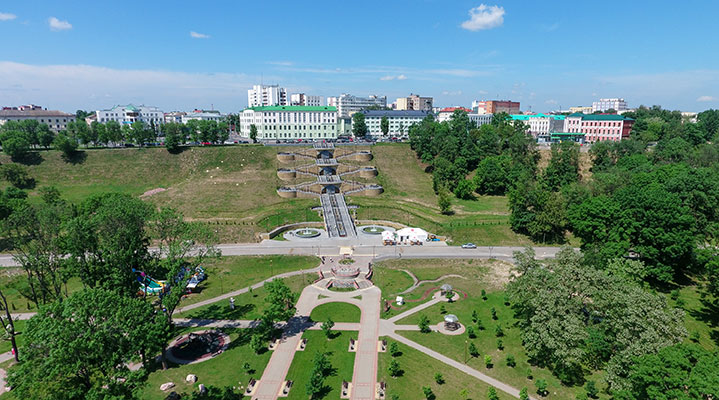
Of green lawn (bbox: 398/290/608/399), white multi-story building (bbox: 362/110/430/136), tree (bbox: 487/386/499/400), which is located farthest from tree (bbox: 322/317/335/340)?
white multi-story building (bbox: 362/110/430/136)

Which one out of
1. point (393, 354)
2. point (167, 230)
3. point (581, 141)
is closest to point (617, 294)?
point (393, 354)

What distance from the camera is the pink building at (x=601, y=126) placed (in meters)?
152

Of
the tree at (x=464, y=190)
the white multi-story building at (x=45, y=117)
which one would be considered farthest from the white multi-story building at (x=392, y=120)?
the white multi-story building at (x=45, y=117)

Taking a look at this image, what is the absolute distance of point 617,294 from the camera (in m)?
37.5

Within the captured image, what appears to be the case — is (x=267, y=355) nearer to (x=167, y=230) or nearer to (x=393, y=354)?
(x=393, y=354)

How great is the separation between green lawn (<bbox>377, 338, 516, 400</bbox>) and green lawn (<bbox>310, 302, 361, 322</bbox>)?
8.78 meters

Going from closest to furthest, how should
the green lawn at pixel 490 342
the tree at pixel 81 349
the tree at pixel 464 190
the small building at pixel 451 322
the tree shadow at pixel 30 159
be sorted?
the tree at pixel 81 349 → the green lawn at pixel 490 342 → the small building at pixel 451 322 → the tree at pixel 464 190 → the tree shadow at pixel 30 159

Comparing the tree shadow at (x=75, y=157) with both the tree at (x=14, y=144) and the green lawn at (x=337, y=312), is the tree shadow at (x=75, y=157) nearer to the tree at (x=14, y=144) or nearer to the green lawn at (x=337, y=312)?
the tree at (x=14, y=144)

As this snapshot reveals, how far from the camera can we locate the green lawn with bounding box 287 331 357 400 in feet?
116

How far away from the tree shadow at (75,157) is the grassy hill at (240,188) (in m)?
0.49

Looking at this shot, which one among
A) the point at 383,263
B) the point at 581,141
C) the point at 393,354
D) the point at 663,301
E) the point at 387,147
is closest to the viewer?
the point at 663,301

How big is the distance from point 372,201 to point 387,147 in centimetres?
4187

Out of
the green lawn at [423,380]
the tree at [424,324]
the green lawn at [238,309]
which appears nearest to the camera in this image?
the green lawn at [423,380]

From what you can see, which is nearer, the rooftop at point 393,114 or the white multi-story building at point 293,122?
the white multi-story building at point 293,122
